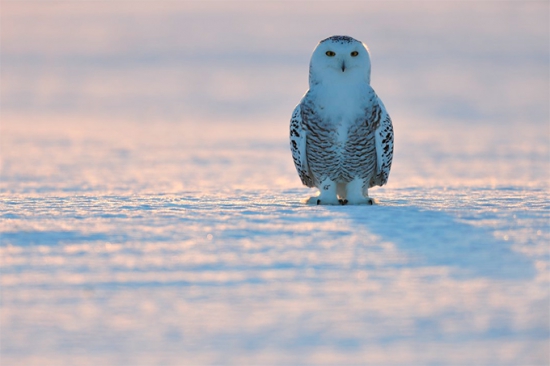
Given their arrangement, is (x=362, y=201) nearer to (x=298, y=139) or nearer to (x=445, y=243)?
(x=298, y=139)

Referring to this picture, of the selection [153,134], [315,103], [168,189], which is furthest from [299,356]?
[153,134]

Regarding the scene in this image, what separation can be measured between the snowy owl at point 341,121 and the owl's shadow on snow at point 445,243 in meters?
0.55

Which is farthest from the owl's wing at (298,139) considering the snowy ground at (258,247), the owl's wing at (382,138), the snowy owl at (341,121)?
the owl's wing at (382,138)

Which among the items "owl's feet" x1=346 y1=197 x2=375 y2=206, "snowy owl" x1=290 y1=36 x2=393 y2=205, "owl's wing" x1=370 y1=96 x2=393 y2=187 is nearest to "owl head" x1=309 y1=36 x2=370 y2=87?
"snowy owl" x1=290 y1=36 x2=393 y2=205

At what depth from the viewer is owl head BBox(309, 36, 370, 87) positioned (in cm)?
655

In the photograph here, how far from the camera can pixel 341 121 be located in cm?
650

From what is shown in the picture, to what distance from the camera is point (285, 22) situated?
41656 mm

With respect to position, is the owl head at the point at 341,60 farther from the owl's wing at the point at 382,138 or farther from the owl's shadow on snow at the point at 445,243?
the owl's shadow on snow at the point at 445,243

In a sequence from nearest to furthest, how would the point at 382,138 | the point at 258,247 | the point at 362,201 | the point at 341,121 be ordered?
the point at 258,247, the point at 341,121, the point at 382,138, the point at 362,201

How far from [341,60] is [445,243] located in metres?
1.77

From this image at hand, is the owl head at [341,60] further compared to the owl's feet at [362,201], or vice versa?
the owl's feet at [362,201]

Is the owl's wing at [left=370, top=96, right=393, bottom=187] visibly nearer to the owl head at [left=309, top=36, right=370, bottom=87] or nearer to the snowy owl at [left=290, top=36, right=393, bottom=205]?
the snowy owl at [left=290, top=36, right=393, bottom=205]

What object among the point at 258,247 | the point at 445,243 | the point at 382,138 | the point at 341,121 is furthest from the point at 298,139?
the point at 445,243

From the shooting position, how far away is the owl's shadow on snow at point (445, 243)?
4.77 m
